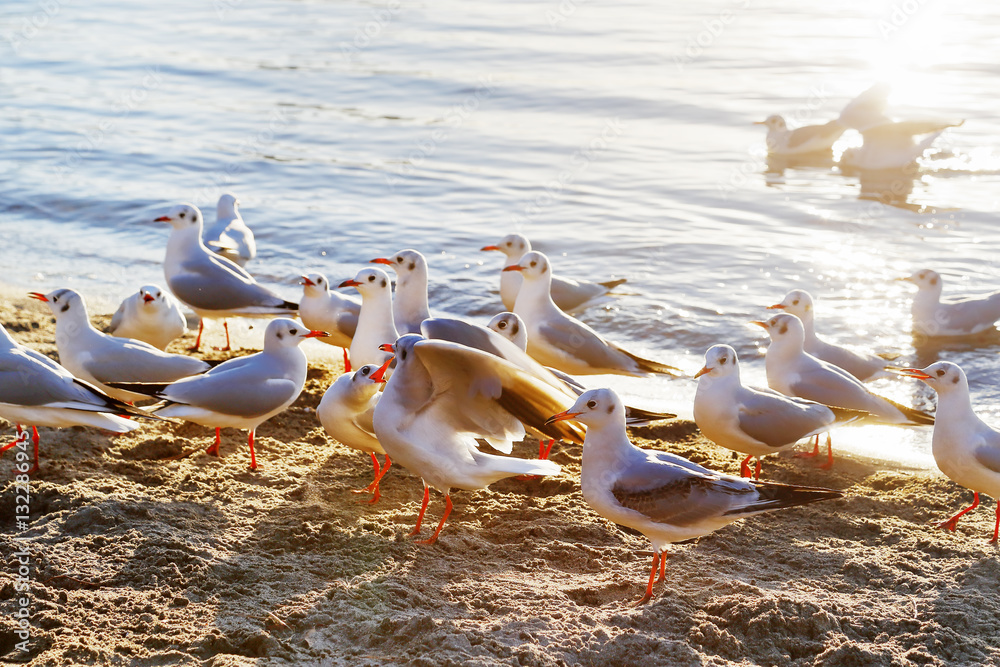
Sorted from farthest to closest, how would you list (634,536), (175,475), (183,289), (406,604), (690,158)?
1. (690,158)
2. (183,289)
3. (175,475)
4. (634,536)
5. (406,604)

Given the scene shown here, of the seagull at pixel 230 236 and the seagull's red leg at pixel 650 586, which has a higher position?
the seagull at pixel 230 236

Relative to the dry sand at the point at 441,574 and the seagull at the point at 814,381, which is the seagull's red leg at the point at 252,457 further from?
the seagull at the point at 814,381

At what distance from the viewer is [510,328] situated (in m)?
7.17

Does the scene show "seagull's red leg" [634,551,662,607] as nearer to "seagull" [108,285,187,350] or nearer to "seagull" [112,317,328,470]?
"seagull" [112,317,328,470]

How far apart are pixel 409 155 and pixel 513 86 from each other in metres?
4.48

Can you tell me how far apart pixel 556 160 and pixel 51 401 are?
11.2 m

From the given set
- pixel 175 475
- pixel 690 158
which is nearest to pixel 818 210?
pixel 690 158

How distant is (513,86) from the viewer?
19.8 meters

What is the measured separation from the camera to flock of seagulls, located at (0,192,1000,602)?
4.91 metres

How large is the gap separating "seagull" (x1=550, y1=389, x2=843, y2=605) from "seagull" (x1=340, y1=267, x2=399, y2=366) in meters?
2.65

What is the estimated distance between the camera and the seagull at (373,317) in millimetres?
7266

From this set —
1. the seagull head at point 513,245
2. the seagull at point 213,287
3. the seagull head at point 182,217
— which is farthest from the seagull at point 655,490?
the seagull head at point 182,217

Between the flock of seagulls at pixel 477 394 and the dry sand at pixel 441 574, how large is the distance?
23 centimetres

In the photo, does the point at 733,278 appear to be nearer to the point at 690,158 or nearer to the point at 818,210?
the point at 818,210
